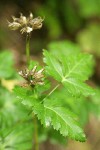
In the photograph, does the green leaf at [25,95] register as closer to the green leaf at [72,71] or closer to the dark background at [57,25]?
the green leaf at [72,71]

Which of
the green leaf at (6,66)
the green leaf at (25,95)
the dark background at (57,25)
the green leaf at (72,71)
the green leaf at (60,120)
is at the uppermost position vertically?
the dark background at (57,25)

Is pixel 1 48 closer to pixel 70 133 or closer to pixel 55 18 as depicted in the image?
pixel 55 18

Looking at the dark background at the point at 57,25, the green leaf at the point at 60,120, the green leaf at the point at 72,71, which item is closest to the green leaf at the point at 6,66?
the green leaf at the point at 72,71

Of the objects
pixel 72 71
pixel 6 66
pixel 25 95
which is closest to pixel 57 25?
pixel 6 66

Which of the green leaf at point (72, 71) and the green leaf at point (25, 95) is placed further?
the green leaf at point (72, 71)

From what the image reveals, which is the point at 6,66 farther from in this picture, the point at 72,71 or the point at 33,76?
the point at 33,76

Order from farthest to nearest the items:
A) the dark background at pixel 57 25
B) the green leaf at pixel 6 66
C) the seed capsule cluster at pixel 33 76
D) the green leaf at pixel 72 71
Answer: the dark background at pixel 57 25, the green leaf at pixel 6 66, the green leaf at pixel 72 71, the seed capsule cluster at pixel 33 76
